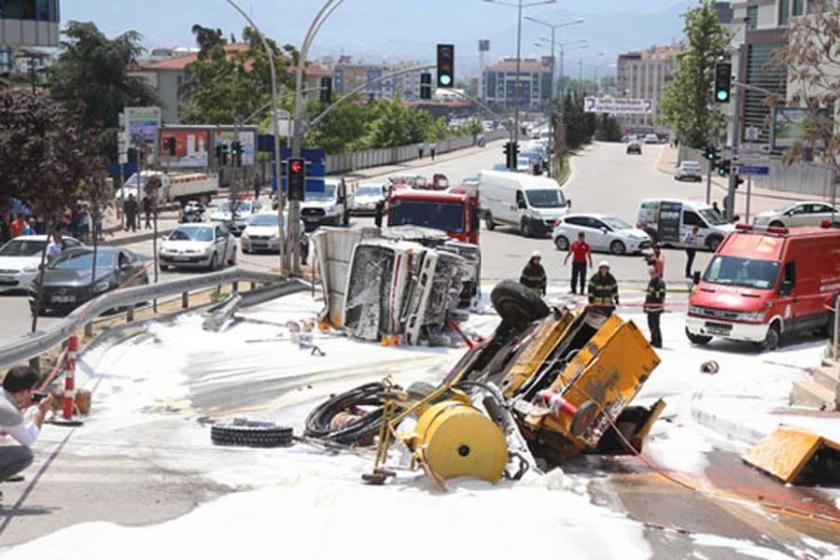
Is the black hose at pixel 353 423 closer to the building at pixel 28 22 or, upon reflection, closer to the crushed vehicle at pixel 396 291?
the crushed vehicle at pixel 396 291

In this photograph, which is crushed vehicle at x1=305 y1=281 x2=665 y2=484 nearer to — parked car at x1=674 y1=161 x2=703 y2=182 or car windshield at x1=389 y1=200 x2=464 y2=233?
car windshield at x1=389 y1=200 x2=464 y2=233

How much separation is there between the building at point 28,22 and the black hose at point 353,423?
50105 millimetres

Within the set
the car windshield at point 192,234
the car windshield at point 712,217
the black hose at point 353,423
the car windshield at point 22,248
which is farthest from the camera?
the car windshield at point 712,217

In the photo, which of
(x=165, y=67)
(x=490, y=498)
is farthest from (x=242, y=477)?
(x=165, y=67)

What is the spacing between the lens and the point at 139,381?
1677 centimetres

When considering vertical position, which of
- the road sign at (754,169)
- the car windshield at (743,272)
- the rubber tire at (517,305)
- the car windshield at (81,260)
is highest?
the road sign at (754,169)

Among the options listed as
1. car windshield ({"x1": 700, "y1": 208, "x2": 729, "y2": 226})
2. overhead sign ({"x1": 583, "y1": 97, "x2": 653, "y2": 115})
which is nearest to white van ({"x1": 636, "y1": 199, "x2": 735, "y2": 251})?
car windshield ({"x1": 700, "y1": 208, "x2": 729, "y2": 226})

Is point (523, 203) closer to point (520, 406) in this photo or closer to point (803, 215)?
point (803, 215)

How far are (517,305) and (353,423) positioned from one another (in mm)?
2992

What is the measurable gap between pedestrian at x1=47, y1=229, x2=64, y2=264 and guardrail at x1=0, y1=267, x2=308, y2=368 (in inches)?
139

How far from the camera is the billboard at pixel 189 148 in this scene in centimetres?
7481

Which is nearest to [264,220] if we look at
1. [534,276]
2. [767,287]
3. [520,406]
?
[534,276]

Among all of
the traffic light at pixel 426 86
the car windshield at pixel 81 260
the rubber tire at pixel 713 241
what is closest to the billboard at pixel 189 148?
the traffic light at pixel 426 86

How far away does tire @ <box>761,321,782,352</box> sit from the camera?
22.4m
